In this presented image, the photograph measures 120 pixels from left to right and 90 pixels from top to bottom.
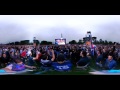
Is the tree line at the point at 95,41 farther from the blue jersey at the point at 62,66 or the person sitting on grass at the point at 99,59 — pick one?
the blue jersey at the point at 62,66

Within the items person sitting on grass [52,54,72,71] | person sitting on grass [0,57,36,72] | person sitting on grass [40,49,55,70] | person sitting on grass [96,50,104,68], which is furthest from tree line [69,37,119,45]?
person sitting on grass [0,57,36,72]

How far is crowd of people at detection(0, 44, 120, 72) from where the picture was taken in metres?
9.50

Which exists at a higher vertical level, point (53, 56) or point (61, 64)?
point (53, 56)

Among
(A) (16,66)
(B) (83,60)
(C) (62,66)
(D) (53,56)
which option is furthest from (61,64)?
(A) (16,66)

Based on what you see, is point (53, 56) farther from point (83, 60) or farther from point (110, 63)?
point (110, 63)

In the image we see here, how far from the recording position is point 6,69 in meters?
9.55

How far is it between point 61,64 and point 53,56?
230 mm

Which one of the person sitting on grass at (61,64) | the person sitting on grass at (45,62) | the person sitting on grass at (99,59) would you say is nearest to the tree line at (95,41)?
the person sitting on grass at (99,59)

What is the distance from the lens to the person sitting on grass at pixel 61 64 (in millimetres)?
9547

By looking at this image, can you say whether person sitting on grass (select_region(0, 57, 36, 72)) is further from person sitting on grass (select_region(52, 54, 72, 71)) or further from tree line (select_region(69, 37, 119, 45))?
tree line (select_region(69, 37, 119, 45))

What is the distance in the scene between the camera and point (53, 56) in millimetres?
9547
